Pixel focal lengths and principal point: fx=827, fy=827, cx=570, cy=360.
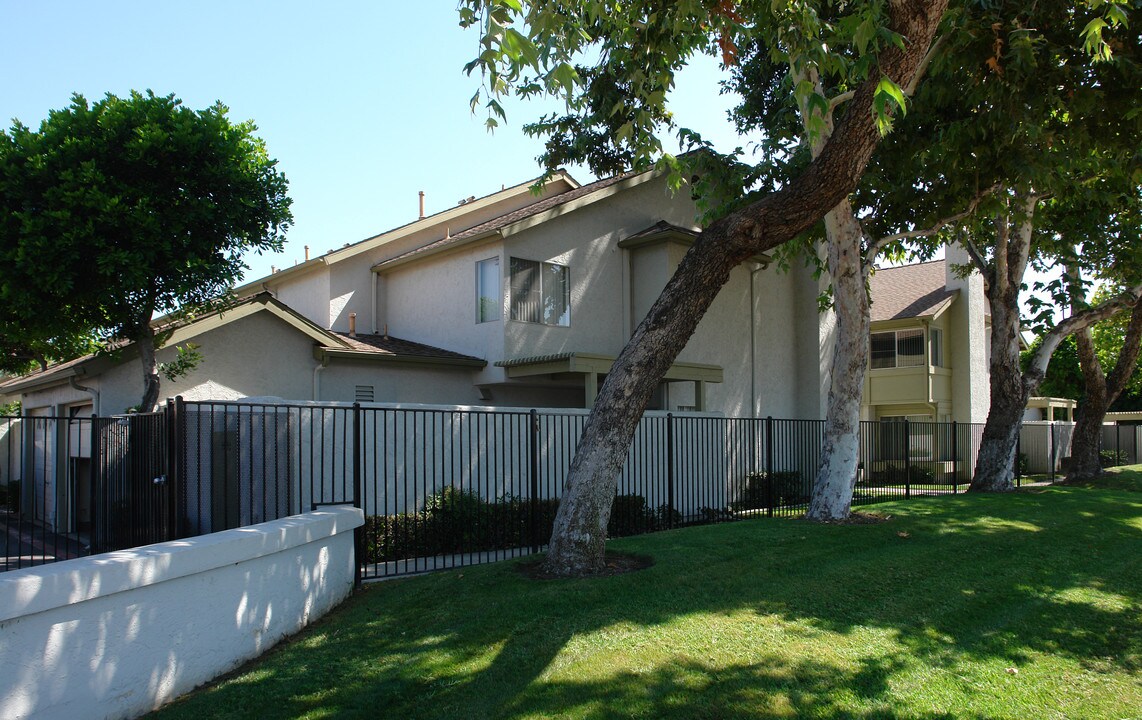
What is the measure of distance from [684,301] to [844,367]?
5.24 metres

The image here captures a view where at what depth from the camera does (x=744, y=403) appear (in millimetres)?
21828

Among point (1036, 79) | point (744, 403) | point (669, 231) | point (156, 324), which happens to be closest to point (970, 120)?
point (1036, 79)

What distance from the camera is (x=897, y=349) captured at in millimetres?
28922

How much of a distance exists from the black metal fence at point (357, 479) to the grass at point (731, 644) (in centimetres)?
220

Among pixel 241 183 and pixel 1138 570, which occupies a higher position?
pixel 241 183

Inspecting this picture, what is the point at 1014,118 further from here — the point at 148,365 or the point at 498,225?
the point at 148,365

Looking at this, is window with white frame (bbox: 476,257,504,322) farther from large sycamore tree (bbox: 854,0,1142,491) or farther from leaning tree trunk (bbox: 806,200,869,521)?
large sycamore tree (bbox: 854,0,1142,491)

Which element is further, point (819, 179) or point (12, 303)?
point (12, 303)

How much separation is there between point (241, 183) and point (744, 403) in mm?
13651

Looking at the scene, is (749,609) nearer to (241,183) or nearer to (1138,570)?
(1138,570)

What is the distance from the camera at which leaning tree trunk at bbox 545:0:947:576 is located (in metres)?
8.02

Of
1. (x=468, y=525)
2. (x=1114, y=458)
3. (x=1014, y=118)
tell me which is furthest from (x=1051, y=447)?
(x=468, y=525)

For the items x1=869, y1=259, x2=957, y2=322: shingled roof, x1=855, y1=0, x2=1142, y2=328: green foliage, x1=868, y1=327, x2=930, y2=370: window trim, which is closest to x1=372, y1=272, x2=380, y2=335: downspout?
x1=855, y1=0, x2=1142, y2=328: green foliage

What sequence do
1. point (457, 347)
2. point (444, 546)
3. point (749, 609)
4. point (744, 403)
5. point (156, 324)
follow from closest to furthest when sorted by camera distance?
1. point (749, 609)
2. point (444, 546)
3. point (156, 324)
4. point (457, 347)
5. point (744, 403)
